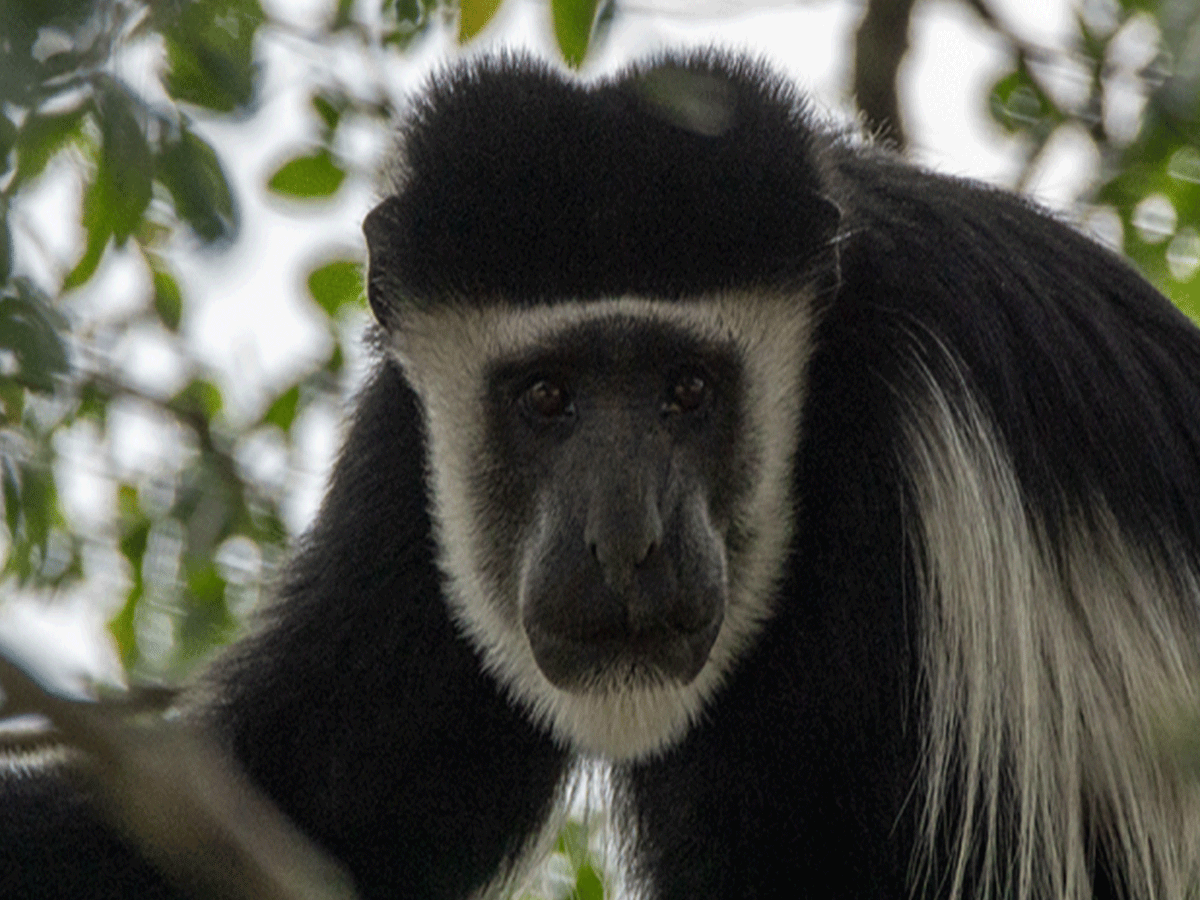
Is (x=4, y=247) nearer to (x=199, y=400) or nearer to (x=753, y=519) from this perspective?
(x=753, y=519)

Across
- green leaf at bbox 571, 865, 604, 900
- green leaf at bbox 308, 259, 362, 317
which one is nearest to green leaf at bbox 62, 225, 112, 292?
green leaf at bbox 308, 259, 362, 317

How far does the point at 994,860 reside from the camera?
1943 millimetres

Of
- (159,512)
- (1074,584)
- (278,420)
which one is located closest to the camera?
(1074,584)

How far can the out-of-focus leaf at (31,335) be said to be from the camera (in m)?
1.30

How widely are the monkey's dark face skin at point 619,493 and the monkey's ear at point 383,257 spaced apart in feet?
0.64

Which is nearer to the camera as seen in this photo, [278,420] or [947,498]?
[947,498]

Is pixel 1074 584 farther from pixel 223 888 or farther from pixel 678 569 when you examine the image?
pixel 223 888

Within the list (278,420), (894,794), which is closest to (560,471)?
(894,794)

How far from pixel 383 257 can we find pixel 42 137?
86 cm

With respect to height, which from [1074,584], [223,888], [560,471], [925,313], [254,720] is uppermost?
[925,313]

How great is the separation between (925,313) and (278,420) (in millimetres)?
1176

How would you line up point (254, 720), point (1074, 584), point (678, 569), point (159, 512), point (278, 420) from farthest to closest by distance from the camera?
point (278, 420)
point (159, 512)
point (254, 720)
point (1074, 584)
point (678, 569)

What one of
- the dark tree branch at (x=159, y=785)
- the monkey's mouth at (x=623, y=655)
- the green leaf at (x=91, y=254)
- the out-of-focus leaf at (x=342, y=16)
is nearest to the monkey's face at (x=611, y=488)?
the monkey's mouth at (x=623, y=655)

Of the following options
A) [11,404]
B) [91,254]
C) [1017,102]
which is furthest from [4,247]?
[1017,102]
